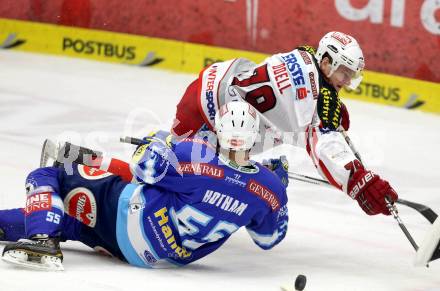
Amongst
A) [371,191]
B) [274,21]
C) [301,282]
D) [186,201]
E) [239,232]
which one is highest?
[186,201]

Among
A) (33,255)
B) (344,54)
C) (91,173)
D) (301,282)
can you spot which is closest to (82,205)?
(91,173)

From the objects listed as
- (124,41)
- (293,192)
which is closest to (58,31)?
(124,41)

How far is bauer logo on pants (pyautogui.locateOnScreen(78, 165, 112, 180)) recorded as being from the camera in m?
5.73

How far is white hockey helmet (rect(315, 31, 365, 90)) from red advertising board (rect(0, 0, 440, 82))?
3.56 m

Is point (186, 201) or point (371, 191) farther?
point (371, 191)

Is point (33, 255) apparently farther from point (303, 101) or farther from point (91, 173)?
point (303, 101)

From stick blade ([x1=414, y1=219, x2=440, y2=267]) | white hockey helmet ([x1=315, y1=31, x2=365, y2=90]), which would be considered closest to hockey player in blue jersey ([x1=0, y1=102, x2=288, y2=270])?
stick blade ([x1=414, y1=219, x2=440, y2=267])

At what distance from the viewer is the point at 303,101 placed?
638 centimetres

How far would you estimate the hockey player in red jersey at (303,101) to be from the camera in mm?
6102

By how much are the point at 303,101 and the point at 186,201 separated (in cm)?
115

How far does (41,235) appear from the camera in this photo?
5.49 metres

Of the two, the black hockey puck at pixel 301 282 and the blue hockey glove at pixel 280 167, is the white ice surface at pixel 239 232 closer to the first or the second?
the black hockey puck at pixel 301 282

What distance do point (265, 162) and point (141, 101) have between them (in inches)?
154

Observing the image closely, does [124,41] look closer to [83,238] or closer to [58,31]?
[58,31]
